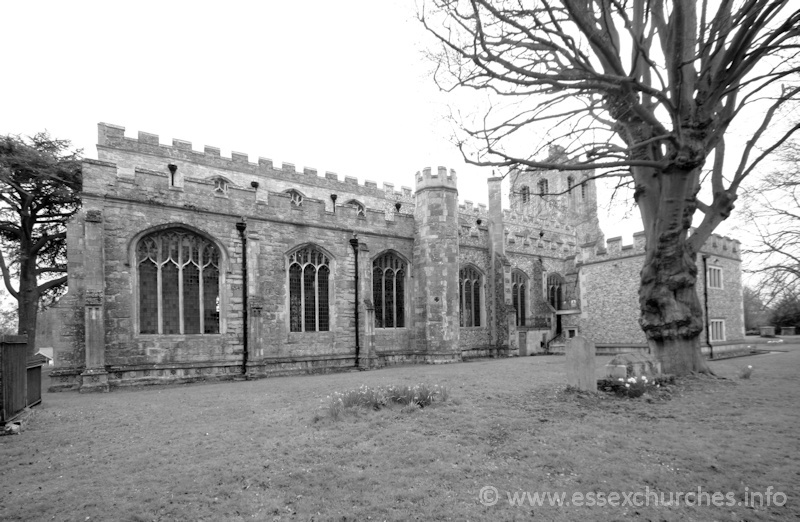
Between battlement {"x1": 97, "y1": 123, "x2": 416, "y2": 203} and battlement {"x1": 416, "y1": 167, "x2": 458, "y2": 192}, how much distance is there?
720 cm

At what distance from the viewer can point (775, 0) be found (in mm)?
7609

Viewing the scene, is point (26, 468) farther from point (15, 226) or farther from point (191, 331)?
point (15, 226)

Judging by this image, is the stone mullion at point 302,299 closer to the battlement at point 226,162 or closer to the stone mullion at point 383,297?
the stone mullion at point 383,297

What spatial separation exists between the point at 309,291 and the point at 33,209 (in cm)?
1476

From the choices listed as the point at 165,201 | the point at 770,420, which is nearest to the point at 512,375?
the point at 770,420

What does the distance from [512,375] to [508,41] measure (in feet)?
30.8

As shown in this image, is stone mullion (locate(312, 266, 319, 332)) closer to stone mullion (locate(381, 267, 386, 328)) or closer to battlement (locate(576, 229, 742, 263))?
stone mullion (locate(381, 267, 386, 328))

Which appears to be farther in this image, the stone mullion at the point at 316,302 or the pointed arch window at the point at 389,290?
the pointed arch window at the point at 389,290

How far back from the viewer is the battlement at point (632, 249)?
22125 millimetres

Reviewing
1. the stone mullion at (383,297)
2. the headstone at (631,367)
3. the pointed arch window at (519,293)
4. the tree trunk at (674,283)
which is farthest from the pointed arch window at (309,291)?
the pointed arch window at (519,293)

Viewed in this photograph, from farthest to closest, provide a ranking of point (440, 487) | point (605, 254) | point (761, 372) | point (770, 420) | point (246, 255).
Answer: point (605, 254)
point (246, 255)
point (761, 372)
point (770, 420)
point (440, 487)

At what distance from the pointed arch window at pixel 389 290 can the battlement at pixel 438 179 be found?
12.7 feet

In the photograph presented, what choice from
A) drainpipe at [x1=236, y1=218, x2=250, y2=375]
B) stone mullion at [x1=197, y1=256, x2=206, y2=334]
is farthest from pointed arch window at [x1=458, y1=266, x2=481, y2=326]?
stone mullion at [x1=197, y1=256, x2=206, y2=334]

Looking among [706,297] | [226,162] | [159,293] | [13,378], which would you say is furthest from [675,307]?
[226,162]
